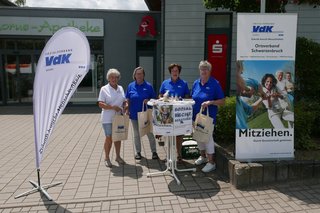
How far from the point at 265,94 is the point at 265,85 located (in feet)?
0.43

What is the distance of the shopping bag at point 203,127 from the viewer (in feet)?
14.7

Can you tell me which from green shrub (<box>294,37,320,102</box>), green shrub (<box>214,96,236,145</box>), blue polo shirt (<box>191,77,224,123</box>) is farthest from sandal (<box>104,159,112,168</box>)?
green shrub (<box>294,37,320,102</box>)

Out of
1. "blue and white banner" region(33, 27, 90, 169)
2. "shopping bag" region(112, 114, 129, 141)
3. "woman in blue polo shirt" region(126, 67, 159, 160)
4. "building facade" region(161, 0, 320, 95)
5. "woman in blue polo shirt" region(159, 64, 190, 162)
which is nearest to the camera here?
"blue and white banner" region(33, 27, 90, 169)

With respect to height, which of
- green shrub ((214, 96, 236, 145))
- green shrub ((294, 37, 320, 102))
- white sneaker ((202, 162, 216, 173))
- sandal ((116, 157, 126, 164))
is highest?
green shrub ((294, 37, 320, 102))

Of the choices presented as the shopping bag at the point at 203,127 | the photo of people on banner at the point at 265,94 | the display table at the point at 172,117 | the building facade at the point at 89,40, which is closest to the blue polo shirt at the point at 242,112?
the photo of people on banner at the point at 265,94

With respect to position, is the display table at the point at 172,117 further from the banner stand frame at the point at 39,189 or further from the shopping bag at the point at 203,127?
the banner stand frame at the point at 39,189

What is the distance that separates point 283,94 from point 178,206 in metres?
2.25

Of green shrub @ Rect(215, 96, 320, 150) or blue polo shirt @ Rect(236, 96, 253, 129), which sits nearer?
blue polo shirt @ Rect(236, 96, 253, 129)

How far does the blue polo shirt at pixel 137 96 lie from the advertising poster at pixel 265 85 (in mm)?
1568

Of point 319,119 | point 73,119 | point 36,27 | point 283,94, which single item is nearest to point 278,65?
point 283,94

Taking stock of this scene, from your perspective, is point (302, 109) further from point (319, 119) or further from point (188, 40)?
point (188, 40)

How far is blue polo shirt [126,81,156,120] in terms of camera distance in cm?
514

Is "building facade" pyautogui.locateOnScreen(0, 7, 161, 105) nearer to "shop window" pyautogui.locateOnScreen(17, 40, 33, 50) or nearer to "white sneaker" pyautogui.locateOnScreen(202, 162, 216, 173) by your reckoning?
"shop window" pyautogui.locateOnScreen(17, 40, 33, 50)

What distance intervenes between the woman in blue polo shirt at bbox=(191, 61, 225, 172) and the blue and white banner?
172 centimetres
